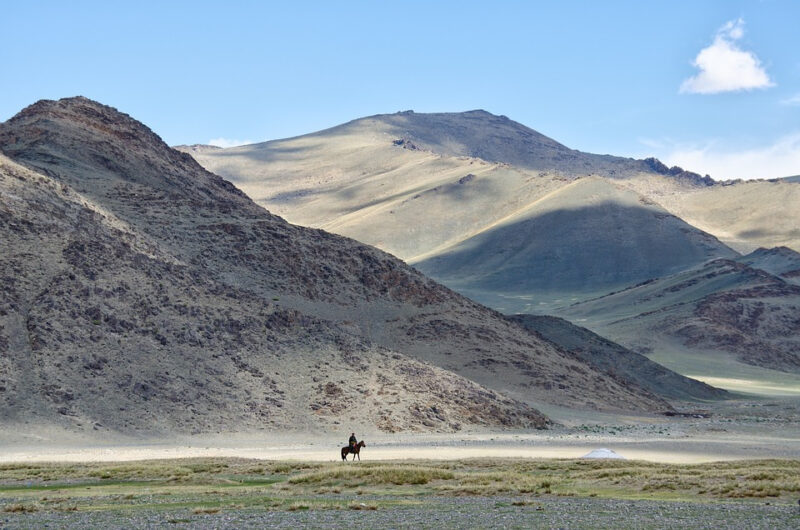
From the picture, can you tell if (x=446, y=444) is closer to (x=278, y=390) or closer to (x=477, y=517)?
(x=278, y=390)

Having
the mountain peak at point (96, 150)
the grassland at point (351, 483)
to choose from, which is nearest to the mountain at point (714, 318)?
the mountain peak at point (96, 150)

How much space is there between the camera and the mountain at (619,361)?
371 ft

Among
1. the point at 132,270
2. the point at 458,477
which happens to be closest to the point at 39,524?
the point at 458,477

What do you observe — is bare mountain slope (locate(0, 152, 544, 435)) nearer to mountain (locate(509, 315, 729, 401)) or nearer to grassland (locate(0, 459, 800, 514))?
grassland (locate(0, 459, 800, 514))

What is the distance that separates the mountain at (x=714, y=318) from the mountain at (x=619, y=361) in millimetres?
30717

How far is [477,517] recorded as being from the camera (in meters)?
27.5

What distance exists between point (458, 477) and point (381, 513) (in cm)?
980

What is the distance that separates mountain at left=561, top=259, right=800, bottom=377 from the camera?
163375 mm

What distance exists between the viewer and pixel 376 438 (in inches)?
2579

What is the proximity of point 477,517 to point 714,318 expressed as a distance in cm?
15336

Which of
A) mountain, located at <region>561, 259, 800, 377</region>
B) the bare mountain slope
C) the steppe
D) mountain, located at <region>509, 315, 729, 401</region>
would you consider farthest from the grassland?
mountain, located at <region>561, 259, 800, 377</region>

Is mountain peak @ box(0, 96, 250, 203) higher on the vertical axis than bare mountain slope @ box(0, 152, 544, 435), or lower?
higher

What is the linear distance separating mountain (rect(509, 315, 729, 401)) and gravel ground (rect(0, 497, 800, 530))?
270 feet

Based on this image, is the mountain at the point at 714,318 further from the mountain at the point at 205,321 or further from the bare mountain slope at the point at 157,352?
the bare mountain slope at the point at 157,352
